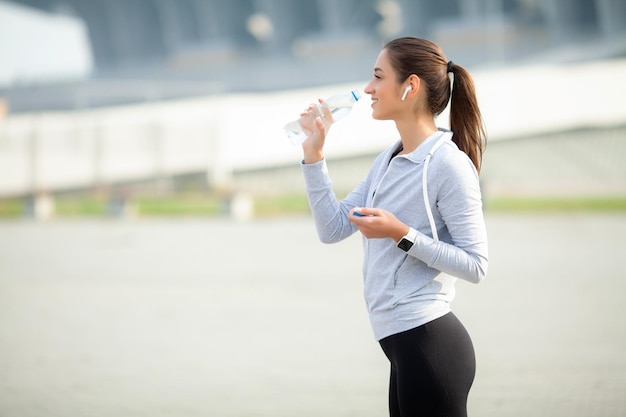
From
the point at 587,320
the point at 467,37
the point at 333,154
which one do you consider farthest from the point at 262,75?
the point at 587,320

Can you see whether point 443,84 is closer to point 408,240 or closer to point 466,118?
point 466,118

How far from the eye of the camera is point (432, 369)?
239 cm

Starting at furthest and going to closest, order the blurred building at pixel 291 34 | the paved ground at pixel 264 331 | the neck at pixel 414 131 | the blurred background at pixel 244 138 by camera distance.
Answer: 1. the blurred building at pixel 291 34
2. the blurred background at pixel 244 138
3. the paved ground at pixel 264 331
4. the neck at pixel 414 131

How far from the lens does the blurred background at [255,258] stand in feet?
17.2

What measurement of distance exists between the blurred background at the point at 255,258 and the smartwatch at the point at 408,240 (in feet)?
2.91

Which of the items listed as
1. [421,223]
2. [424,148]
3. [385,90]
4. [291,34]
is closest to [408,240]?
[421,223]

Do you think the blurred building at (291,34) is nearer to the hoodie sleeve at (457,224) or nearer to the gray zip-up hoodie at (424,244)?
the gray zip-up hoodie at (424,244)

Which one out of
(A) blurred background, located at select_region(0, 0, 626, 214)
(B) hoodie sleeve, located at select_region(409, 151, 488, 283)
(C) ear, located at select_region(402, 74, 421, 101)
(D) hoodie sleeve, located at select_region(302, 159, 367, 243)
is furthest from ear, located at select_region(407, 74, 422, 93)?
(A) blurred background, located at select_region(0, 0, 626, 214)

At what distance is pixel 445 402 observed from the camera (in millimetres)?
2395

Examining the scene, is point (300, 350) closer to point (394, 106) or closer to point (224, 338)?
point (224, 338)

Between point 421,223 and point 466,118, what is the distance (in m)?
0.38

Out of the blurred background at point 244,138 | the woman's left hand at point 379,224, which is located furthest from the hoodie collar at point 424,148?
the blurred background at point 244,138

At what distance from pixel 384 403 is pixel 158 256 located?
7.33 meters

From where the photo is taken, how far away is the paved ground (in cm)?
492
